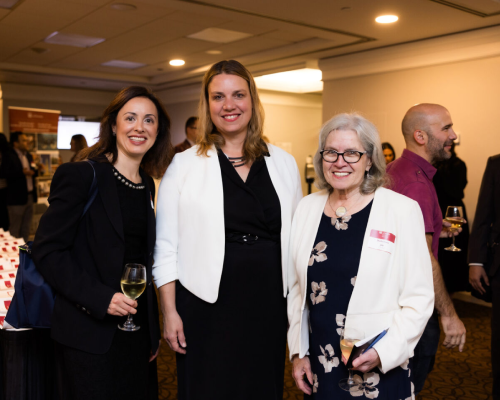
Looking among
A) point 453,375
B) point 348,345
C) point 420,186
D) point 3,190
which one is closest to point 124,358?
point 348,345

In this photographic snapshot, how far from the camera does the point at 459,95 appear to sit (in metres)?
5.81

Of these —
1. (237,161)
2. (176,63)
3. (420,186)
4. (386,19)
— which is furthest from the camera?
(176,63)

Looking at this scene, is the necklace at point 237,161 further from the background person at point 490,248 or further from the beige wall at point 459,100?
the beige wall at point 459,100

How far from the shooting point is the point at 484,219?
109 inches

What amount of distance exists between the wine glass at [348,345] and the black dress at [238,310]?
0.50 m

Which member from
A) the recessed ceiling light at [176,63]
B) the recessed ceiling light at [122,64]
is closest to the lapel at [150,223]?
the recessed ceiling light at [176,63]

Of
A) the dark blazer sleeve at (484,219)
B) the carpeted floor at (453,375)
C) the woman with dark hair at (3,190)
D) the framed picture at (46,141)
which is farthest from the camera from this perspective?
the framed picture at (46,141)

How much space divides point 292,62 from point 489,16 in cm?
322

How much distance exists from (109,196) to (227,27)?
14.3ft

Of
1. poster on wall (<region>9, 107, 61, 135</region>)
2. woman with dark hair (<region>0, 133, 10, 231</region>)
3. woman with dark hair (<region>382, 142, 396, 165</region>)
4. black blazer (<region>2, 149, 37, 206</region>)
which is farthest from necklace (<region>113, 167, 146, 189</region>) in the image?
poster on wall (<region>9, 107, 61, 135</region>)

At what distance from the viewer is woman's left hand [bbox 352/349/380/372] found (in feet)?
4.86

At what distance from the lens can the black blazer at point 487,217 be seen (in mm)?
2705

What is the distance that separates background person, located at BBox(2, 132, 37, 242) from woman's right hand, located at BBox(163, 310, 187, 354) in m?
5.50

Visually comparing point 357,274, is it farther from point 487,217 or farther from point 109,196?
point 487,217
